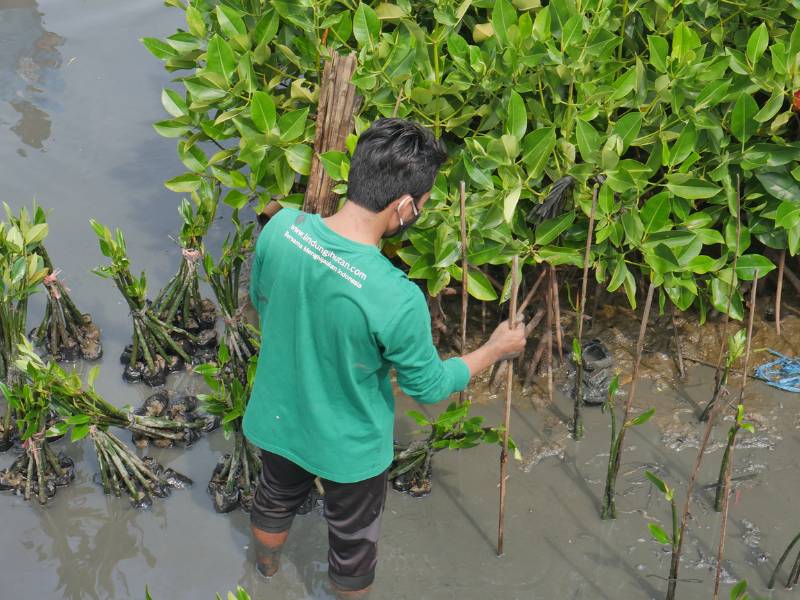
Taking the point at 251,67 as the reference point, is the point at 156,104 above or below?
below

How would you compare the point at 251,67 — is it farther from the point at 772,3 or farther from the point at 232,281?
the point at 772,3

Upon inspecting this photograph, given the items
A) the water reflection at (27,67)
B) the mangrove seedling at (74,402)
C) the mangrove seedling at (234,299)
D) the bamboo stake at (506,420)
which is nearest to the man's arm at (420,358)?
the bamboo stake at (506,420)

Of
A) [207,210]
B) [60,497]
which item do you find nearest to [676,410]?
[207,210]

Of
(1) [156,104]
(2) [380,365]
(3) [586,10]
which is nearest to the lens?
(2) [380,365]

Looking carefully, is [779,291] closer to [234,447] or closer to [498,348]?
[498,348]

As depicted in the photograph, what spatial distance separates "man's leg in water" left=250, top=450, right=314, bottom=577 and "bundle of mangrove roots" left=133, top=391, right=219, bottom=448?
779 millimetres

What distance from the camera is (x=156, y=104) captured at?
649cm

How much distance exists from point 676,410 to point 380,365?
2027 mm

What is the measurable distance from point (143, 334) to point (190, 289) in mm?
317

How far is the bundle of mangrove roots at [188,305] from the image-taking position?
4230 millimetres

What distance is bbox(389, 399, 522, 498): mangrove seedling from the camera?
3480 mm

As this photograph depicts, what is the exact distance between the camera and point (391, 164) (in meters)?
2.50

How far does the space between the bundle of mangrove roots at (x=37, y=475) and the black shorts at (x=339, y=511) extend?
3.34 ft

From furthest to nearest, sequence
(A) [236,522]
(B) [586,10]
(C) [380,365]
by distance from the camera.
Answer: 1. (A) [236,522]
2. (B) [586,10]
3. (C) [380,365]
